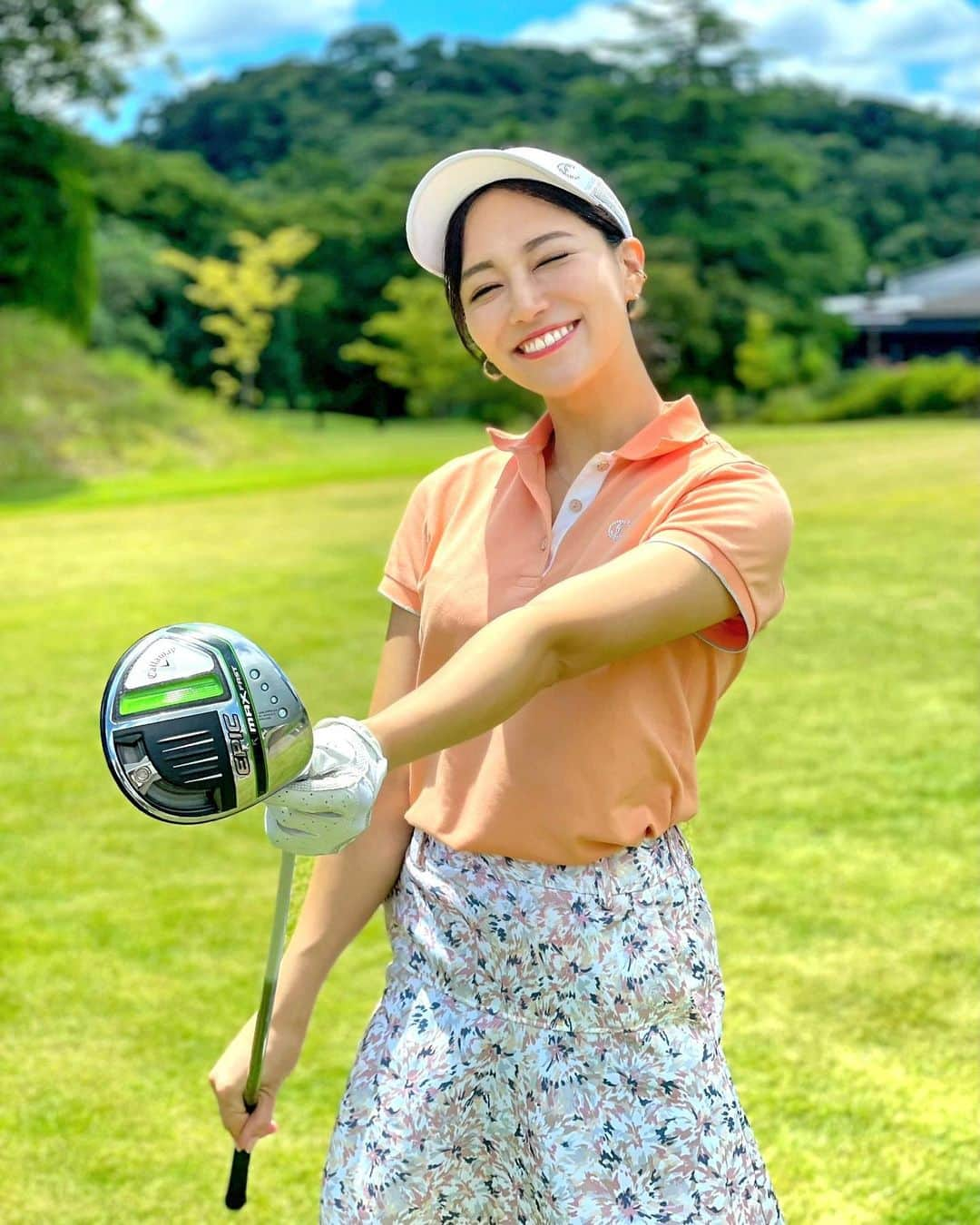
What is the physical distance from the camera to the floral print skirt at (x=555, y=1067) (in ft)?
5.50

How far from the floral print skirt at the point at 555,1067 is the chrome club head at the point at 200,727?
55cm

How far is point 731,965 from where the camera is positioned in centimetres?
412

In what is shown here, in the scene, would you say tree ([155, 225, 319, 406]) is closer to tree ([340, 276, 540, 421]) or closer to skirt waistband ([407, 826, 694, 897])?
tree ([340, 276, 540, 421])

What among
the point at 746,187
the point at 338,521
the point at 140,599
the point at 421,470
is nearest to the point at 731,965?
the point at 140,599

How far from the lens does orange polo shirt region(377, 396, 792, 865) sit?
5.37 ft

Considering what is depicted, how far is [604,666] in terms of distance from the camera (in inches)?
65.3

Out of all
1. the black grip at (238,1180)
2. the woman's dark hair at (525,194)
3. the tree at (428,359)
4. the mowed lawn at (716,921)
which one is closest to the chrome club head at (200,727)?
the woman's dark hair at (525,194)

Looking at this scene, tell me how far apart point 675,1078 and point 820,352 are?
39348 millimetres

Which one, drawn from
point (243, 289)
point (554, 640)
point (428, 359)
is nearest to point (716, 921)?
point (554, 640)

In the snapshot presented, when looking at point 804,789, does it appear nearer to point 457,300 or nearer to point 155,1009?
point 155,1009

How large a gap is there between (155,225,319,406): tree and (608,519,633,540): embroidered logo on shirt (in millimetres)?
Result: 31060

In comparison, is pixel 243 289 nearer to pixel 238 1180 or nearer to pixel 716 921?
pixel 716 921

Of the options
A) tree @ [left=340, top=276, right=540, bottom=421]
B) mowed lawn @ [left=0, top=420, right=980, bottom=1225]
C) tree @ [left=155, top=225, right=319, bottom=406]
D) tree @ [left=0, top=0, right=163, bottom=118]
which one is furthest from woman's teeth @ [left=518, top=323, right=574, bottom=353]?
tree @ [left=340, top=276, right=540, bottom=421]

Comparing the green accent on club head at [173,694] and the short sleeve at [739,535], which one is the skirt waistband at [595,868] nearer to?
the short sleeve at [739,535]
